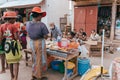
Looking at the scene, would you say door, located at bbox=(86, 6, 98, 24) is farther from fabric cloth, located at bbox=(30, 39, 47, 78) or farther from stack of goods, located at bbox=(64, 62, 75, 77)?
fabric cloth, located at bbox=(30, 39, 47, 78)

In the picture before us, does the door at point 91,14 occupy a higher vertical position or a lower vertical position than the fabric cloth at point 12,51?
higher

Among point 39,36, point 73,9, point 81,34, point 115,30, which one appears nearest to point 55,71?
point 39,36

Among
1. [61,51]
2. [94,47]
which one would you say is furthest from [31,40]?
[94,47]

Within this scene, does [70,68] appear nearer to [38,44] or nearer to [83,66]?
[83,66]

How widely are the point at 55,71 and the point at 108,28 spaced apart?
5.74 m

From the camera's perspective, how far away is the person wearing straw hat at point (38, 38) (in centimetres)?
361

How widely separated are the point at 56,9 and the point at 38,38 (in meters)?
9.26

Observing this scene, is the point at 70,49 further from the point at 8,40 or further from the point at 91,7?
the point at 91,7

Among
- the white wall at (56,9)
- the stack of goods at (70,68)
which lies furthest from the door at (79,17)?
the stack of goods at (70,68)

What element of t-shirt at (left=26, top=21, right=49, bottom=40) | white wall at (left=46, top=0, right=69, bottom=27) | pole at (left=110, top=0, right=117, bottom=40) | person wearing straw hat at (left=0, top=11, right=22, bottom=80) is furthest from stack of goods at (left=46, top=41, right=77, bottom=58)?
white wall at (left=46, top=0, right=69, bottom=27)

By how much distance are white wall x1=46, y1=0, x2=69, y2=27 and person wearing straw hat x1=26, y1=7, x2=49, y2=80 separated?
28.0 feet

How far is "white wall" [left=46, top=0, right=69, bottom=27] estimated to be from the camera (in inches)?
477

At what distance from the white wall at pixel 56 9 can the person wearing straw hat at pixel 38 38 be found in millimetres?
8526

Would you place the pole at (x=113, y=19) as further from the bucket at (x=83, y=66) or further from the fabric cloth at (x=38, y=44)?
the fabric cloth at (x=38, y=44)
